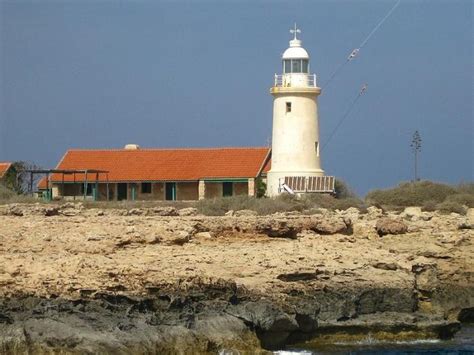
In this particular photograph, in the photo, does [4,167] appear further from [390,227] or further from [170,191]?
[390,227]

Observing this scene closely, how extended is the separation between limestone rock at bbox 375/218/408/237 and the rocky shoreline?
0.02 m

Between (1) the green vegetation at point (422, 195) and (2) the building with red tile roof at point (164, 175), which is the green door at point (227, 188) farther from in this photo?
(1) the green vegetation at point (422, 195)

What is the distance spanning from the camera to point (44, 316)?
1472 cm

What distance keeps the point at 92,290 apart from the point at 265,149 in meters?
23.6

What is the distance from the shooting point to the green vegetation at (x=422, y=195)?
32406 millimetres

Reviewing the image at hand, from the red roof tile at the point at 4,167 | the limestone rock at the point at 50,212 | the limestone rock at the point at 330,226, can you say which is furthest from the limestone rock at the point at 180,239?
the red roof tile at the point at 4,167

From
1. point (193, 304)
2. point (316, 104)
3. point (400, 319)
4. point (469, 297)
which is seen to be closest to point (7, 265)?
point (193, 304)

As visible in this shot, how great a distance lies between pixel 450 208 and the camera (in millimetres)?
29844

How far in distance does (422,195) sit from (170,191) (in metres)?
8.37

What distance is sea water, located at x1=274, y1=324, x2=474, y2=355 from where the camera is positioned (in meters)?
16.8

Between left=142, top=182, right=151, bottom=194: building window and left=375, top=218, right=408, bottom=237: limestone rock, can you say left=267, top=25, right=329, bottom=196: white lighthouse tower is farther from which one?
left=375, top=218, right=408, bottom=237: limestone rock

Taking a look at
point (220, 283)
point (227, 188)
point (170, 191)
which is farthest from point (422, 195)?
point (220, 283)

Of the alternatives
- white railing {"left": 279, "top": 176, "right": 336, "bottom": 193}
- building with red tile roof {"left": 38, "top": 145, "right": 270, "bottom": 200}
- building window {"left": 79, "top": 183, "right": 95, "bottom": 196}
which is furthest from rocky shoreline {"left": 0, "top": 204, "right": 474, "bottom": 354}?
building window {"left": 79, "top": 183, "right": 95, "bottom": 196}

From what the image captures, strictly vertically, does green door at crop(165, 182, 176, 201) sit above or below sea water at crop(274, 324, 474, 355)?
above
